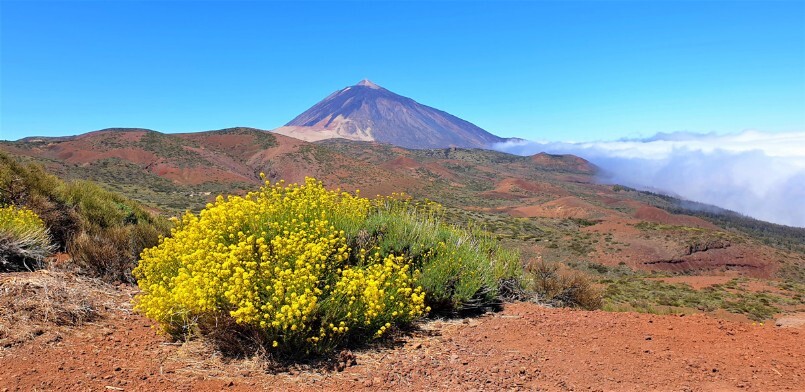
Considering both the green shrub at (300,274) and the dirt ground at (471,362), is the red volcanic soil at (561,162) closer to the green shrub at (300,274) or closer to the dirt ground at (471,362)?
the green shrub at (300,274)

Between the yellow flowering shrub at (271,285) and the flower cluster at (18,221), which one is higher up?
the flower cluster at (18,221)

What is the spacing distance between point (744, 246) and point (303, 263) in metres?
46.8

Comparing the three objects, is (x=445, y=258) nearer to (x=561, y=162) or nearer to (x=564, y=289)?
(x=564, y=289)

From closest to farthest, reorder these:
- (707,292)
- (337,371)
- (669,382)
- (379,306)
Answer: (669,382) → (337,371) → (379,306) → (707,292)

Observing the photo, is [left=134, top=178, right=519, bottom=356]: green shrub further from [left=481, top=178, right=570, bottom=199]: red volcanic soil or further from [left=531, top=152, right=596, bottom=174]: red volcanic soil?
[left=531, top=152, right=596, bottom=174]: red volcanic soil

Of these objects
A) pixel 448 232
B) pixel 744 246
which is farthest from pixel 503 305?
pixel 744 246

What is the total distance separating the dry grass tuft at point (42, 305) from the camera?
14.3 ft

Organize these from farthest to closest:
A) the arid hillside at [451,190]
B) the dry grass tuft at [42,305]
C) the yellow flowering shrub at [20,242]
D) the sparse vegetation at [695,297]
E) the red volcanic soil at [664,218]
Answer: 1. the red volcanic soil at [664,218]
2. the arid hillside at [451,190]
3. the sparse vegetation at [695,297]
4. the yellow flowering shrub at [20,242]
5. the dry grass tuft at [42,305]

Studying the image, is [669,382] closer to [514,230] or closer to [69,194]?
[69,194]

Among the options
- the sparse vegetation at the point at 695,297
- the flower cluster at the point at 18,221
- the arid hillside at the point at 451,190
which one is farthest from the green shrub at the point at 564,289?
the sparse vegetation at the point at 695,297

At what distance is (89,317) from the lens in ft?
16.3

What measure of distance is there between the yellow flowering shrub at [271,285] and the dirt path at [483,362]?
1.10 ft

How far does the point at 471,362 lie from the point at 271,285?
1992 mm

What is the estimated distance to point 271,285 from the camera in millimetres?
4398
